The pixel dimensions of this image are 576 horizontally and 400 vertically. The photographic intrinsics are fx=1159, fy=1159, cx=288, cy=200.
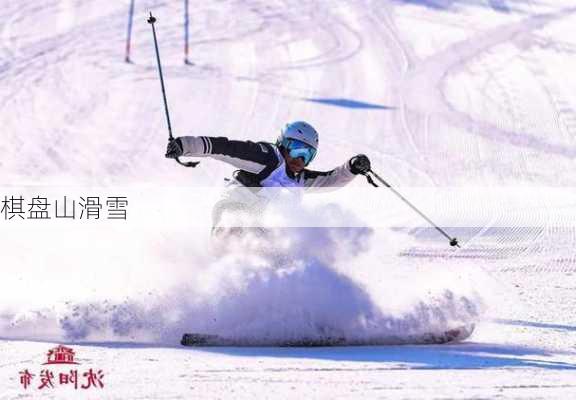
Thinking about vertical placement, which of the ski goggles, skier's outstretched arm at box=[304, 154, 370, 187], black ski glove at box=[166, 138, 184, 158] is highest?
the ski goggles

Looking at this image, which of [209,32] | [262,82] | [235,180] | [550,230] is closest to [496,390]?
[235,180]

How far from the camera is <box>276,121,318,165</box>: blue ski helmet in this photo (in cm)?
810

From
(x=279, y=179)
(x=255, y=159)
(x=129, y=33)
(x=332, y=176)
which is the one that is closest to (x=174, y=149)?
(x=255, y=159)

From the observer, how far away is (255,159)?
7.90 metres

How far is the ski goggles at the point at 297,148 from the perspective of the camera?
26.7ft

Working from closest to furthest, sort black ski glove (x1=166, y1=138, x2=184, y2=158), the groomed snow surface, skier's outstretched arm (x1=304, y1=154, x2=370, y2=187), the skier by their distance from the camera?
the groomed snow surface → black ski glove (x1=166, y1=138, x2=184, y2=158) → the skier → skier's outstretched arm (x1=304, y1=154, x2=370, y2=187)

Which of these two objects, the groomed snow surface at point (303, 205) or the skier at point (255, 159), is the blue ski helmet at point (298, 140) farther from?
the groomed snow surface at point (303, 205)

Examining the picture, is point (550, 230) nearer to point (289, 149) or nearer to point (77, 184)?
→ point (289, 149)

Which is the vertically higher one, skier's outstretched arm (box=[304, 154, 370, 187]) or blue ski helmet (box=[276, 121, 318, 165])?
blue ski helmet (box=[276, 121, 318, 165])

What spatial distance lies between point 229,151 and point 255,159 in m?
0.24

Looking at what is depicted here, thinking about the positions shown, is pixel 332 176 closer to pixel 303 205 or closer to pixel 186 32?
pixel 303 205

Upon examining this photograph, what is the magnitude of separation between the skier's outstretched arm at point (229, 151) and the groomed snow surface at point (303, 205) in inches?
23.3

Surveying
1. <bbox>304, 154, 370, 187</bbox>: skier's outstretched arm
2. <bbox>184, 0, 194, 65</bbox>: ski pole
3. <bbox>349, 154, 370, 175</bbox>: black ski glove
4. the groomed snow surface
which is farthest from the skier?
<bbox>184, 0, 194, 65</bbox>: ski pole

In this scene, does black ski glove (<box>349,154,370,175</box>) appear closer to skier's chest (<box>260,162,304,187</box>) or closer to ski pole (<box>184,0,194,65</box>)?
skier's chest (<box>260,162,304,187</box>)
